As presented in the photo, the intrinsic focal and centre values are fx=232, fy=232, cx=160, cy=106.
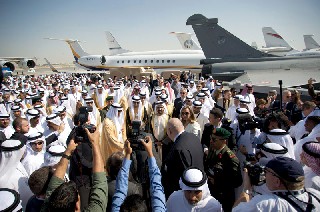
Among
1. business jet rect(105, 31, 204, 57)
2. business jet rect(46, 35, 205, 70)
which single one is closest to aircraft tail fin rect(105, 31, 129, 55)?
business jet rect(105, 31, 204, 57)

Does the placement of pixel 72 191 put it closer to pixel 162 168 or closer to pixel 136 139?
pixel 136 139

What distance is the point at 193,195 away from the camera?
194 cm

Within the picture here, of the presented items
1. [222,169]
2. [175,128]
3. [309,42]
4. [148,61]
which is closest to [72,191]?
[175,128]

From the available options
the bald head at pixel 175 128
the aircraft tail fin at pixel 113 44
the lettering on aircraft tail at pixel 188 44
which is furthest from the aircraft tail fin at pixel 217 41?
the aircraft tail fin at pixel 113 44

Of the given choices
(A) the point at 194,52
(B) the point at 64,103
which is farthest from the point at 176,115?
(A) the point at 194,52

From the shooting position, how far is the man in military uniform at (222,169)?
2801 mm

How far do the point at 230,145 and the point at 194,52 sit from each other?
21964 mm

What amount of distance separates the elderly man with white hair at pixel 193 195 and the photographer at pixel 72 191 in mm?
640

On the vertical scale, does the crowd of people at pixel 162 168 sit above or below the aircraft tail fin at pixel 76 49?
below

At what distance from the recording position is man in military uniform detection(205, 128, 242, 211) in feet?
9.19

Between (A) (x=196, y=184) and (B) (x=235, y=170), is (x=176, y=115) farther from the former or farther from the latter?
(A) (x=196, y=184)

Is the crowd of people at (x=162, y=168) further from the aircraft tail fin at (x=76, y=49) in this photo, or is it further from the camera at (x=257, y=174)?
the aircraft tail fin at (x=76, y=49)

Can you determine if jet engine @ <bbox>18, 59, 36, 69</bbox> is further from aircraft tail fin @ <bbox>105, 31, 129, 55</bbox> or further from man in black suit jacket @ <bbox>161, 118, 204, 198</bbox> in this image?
man in black suit jacket @ <bbox>161, 118, 204, 198</bbox>

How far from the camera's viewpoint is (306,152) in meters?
2.26
